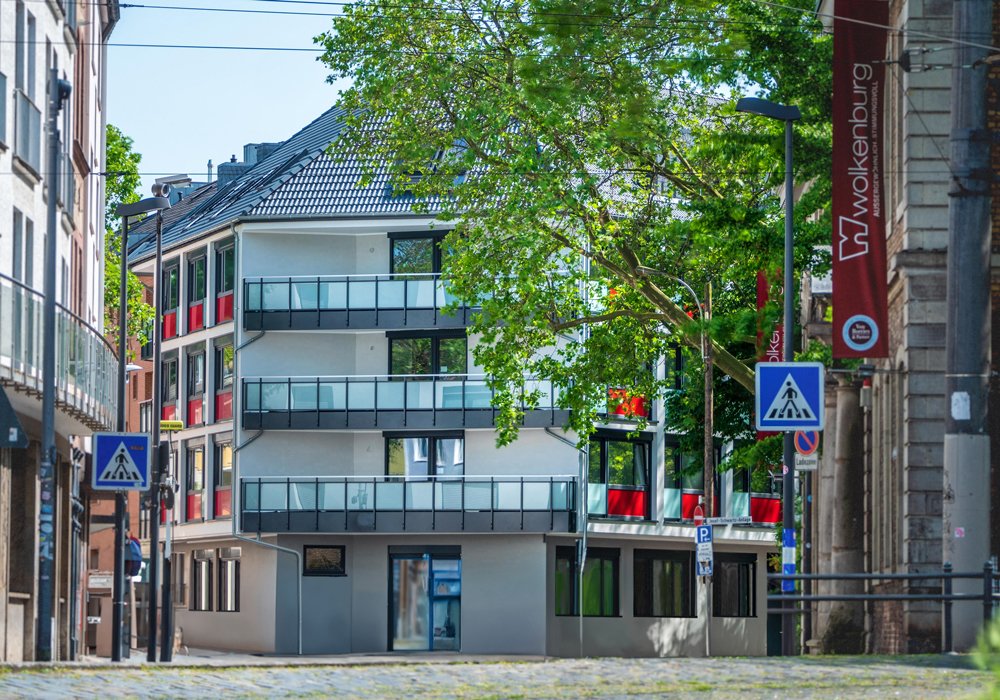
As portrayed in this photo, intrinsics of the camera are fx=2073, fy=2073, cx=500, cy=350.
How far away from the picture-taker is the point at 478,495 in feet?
184

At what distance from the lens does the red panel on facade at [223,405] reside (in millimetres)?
60531

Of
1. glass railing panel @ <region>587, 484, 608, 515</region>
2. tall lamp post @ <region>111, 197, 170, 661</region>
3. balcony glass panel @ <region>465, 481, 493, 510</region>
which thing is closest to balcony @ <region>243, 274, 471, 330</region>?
balcony glass panel @ <region>465, 481, 493, 510</region>

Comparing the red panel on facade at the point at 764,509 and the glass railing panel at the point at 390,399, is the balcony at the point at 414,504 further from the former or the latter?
the red panel on facade at the point at 764,509

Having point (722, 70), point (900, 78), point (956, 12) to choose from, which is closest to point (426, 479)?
point (722, 70)

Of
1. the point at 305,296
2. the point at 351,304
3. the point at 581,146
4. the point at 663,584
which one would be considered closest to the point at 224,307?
the point at 305,296

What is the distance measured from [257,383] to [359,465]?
3697 millimetres

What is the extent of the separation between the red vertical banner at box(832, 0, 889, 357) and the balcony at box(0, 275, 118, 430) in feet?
33.1

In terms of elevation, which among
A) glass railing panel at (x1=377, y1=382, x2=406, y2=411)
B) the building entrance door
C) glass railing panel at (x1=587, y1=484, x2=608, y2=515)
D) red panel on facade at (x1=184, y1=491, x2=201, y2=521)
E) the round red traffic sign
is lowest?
the building entrance door

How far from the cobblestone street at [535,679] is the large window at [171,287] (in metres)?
45.8

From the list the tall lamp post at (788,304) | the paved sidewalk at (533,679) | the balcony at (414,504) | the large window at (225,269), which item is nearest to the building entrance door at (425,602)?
the balcony at (414,504)

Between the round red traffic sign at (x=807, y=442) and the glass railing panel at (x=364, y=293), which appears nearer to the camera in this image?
the round red traffic sign at (x=807, y=442)

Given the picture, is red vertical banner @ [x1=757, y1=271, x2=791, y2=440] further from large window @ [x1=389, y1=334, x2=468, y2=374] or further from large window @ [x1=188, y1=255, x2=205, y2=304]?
large window @ [x1=188, y1=255, x2=205, y2=304]

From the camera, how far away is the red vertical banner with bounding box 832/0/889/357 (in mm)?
26641

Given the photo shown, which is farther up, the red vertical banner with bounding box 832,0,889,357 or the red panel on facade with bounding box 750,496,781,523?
the red vertical banner with bounding box 832,0,889,357
